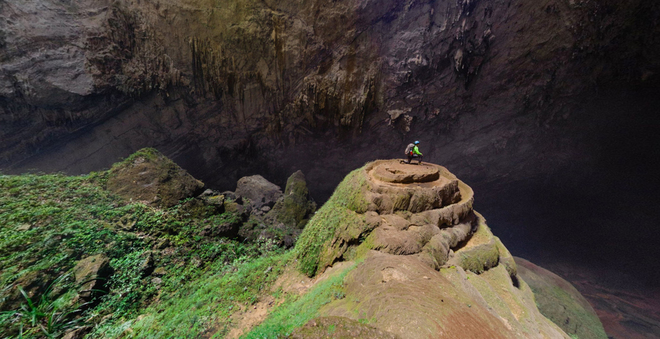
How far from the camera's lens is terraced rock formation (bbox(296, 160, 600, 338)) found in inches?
104

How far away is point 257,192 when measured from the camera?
12.4m

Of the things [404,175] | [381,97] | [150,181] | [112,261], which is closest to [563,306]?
[404,175]

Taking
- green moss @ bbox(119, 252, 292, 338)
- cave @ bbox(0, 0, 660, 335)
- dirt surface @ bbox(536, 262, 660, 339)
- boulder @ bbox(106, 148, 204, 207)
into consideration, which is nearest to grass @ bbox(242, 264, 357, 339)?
green moss @ bbox(119, 252, 292, 338)

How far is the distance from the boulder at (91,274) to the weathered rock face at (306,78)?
10321 millimetres

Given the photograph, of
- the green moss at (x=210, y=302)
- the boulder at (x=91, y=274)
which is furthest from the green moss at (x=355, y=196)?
the boulder at (x=91, y=274)

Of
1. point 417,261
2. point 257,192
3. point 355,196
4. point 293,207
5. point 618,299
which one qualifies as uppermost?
point 355,196

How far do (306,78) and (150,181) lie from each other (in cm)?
974

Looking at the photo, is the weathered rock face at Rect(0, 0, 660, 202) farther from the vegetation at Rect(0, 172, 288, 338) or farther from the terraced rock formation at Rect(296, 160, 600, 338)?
the terraced rock formation at Rect(296, 160, 600, 338)

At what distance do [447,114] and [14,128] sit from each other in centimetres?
2315

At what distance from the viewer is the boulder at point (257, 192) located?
1201 cm

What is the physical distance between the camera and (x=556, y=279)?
1009cm

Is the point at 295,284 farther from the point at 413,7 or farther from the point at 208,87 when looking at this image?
the point at 413,7

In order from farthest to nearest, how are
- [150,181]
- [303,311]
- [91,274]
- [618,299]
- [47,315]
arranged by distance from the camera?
[618,299], [150,181], [91,274], [47,315], [303,311]

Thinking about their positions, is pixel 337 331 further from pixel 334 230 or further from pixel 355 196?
pixel 355 196
